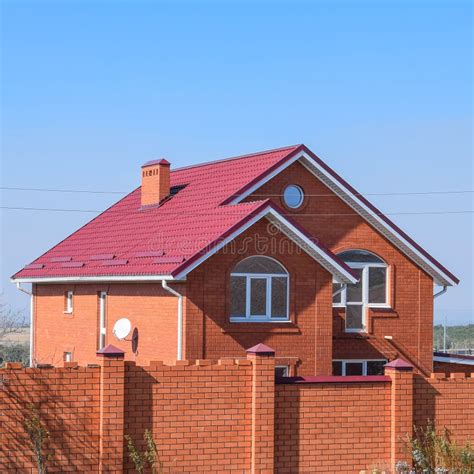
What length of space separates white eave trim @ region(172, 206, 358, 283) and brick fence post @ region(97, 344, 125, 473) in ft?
19.7

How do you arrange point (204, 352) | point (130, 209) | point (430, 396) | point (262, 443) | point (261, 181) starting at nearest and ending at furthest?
point (262, 443)
point (430, 396)
point (204, 352)
point (261, 181)
point (130, 209)

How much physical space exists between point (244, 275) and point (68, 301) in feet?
21.5

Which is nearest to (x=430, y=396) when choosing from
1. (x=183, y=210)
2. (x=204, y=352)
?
(x=204, y=352)

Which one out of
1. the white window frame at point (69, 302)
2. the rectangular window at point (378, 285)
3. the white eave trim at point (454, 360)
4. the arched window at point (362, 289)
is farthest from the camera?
the white window frame at point (69, 302)

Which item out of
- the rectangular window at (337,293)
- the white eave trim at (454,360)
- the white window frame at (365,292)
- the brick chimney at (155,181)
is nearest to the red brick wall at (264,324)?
the rectangular window at (337,293)

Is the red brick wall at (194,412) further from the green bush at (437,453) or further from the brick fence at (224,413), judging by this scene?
the green bush at (437,453)

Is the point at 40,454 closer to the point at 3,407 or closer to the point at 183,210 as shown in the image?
the point at 3,407

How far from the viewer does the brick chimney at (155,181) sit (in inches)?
1048

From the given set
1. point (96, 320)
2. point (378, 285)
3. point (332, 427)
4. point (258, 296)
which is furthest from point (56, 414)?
point (378, 285)

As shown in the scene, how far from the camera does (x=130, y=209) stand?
92.0 feet

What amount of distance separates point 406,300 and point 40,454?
43.7 ft

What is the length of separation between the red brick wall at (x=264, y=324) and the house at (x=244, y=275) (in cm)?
2

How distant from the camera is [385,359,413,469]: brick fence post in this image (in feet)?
51.3

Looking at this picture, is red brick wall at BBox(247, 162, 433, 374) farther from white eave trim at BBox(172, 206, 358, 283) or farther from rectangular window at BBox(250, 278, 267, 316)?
rectangular window at BBox(250, 278, 267, 316)
